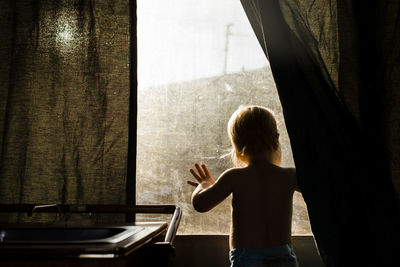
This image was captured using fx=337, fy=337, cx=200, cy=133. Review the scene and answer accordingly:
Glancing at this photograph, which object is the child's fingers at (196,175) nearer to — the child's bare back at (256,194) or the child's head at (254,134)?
the child's bare back at (256,194)

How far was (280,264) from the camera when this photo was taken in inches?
41.8

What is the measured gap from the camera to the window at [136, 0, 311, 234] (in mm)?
1337

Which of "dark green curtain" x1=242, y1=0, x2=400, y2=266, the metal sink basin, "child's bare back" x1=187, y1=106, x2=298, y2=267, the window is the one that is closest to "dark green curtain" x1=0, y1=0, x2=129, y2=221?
the window

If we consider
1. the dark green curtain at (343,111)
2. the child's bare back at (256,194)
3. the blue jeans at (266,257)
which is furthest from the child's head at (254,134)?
the blue jeans at (266,257)

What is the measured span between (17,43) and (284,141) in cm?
110

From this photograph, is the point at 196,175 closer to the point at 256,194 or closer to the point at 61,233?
the point at 256,194

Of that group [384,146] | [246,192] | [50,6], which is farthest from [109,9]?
[384,146]

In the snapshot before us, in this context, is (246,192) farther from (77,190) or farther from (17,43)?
(17,43)

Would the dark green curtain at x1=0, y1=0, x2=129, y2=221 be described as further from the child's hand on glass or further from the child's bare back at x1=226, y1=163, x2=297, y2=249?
the child's bare back at x1=226, y1=163, x2=297, y2=249

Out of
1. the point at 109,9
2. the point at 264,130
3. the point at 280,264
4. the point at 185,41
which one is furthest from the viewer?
the point at 185,41

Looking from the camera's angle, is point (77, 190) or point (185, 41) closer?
point (77, 190)

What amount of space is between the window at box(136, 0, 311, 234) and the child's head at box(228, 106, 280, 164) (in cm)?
15

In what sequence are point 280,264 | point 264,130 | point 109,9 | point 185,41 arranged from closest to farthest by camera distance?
point 280,264 → point 264,130 → point 109,9 → point 185,41

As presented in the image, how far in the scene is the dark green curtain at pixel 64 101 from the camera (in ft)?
4.02
